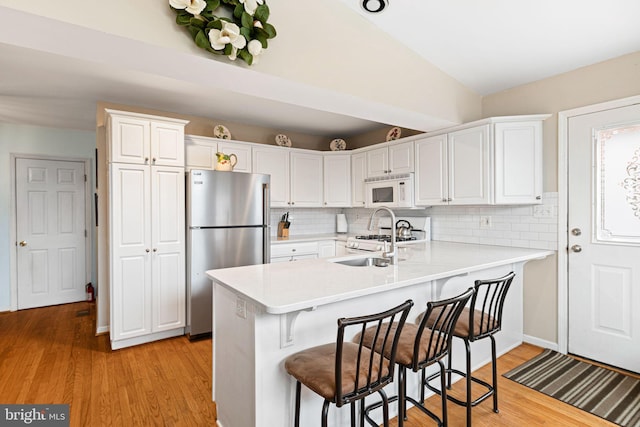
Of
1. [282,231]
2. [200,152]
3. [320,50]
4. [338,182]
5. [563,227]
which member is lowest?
[282,231]

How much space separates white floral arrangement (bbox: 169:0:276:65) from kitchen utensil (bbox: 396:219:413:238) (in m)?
2.69

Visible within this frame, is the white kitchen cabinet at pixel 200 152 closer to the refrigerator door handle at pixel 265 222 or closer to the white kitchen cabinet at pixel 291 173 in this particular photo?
the white kitchen cabinet at pixel 291 173

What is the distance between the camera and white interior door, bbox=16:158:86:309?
13.7ft

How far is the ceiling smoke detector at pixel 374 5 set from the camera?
208 centimetres

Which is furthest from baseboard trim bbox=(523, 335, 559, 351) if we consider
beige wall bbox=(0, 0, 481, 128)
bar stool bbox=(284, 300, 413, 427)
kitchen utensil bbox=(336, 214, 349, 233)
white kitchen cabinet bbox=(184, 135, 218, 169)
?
white kitchen cabinet bbox=(184, 135, 218, 169)

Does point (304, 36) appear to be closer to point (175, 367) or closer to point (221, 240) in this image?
point (221, 240)

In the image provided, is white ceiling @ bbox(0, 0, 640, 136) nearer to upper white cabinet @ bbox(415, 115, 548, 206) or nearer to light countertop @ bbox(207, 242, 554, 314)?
upper white cabinet @ bbox(415, 115, 548, 206)

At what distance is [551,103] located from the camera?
9.39ft

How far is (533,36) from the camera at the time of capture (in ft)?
7.77

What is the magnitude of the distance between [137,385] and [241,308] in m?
1.42

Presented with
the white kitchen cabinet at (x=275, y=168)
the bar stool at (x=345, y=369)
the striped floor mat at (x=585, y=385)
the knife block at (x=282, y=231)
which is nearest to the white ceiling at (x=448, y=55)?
the white kitchen cabinet at (x=275, y=168)

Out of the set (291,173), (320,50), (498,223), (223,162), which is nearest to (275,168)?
(291,173)

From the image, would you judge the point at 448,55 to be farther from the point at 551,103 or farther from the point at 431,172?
the point at 431,172

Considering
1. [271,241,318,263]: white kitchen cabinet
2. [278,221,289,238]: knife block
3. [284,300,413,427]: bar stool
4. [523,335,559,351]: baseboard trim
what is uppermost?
[278,221,289,238]: knife block
